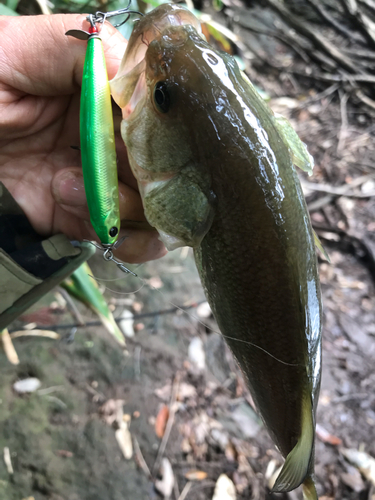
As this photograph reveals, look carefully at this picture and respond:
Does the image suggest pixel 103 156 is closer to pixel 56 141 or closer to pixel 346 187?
pixel 56 141

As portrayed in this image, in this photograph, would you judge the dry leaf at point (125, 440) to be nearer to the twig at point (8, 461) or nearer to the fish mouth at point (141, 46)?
the twig at point (8, 461)

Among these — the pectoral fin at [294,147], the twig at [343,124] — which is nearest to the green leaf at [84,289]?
the pectoral fin at [294,147]

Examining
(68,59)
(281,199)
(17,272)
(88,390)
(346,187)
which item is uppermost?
(68,59)

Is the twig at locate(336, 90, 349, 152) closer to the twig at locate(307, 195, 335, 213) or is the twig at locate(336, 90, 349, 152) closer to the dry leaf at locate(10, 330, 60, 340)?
the twig at locate(307, 195, 335, 213)

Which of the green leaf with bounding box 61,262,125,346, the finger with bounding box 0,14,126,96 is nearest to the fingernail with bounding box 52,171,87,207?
the finger with bounding box 0,14,126,96

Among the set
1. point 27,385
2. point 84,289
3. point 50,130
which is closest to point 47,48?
point 50,130

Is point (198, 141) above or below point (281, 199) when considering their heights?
above

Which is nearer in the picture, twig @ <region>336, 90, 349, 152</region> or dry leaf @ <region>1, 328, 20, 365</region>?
dry leaf @ <region>1, 328, 20, 365</region>

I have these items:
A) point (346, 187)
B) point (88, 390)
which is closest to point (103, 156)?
point (88, 390)
